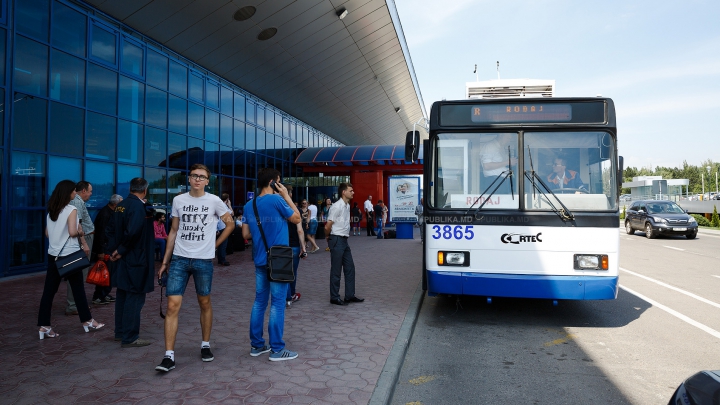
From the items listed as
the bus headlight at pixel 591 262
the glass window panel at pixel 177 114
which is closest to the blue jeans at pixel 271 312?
the bus headlight at pixel 591 262

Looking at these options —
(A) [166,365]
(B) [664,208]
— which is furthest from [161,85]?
(B) [664,208]

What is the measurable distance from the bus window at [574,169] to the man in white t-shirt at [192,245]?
→ 383cm

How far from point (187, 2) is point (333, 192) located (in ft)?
50.4

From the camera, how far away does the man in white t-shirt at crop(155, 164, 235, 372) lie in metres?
4.36

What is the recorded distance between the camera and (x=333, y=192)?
27.0 meters

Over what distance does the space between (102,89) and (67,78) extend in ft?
3.36

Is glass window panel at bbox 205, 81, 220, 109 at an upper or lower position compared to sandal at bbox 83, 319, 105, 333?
upper

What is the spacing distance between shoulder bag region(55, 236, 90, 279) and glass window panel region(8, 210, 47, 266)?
18.4ft

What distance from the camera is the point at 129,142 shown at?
42.4 feet

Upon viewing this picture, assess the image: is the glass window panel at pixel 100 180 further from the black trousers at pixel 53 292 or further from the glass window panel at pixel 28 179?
the black trousers at pixel 53 292

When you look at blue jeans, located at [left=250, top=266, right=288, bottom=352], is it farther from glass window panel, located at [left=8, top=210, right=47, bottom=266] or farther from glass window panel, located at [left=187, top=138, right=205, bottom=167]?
glass window panel, located at [left=187, top=138, right=205, bottom=167]

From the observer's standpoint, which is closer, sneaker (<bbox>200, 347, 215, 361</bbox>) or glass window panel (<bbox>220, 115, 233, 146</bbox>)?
sneaker (<bbox>200, 347, 215, 361</bbox>)

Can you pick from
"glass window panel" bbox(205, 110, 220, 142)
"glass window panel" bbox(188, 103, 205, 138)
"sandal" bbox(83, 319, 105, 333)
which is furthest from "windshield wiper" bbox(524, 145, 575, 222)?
"glass window panel" bbox(205, 110, 220, 142)

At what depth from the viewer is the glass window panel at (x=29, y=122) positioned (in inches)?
389
